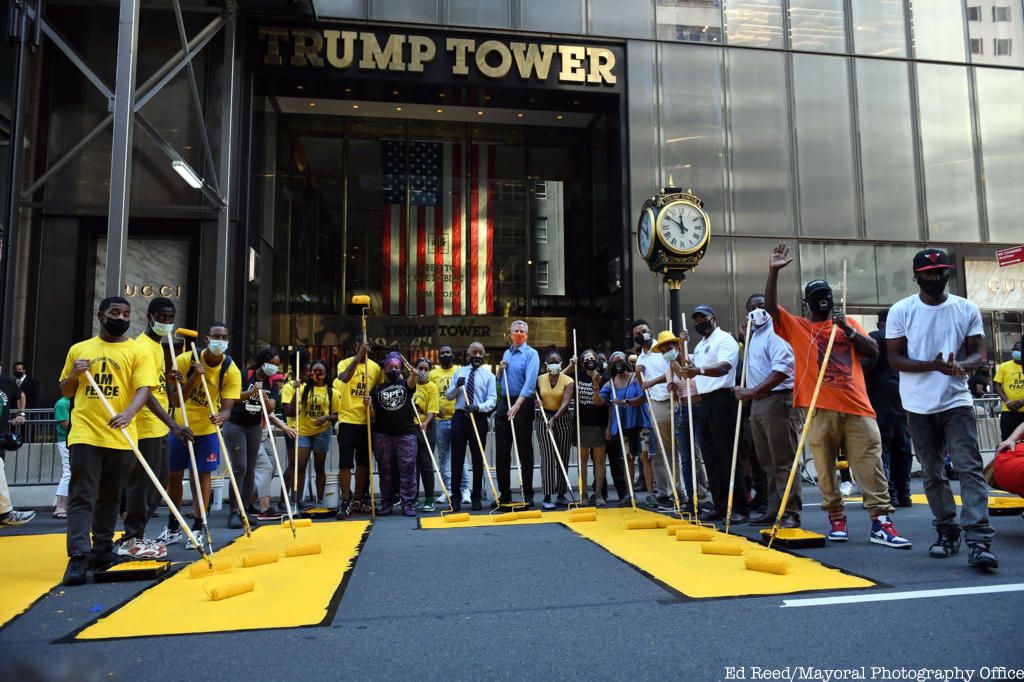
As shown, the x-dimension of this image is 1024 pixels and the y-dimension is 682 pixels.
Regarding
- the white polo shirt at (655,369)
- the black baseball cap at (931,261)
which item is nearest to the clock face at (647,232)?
the white polo shirt at (655,369)

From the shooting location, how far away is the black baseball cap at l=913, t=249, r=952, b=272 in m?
4.37

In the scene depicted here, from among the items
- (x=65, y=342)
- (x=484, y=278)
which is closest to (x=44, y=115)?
(x=65, y=342)

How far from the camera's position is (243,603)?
367 cm

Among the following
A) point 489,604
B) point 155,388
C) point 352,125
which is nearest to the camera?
point 489,604

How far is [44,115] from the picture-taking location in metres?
14.2

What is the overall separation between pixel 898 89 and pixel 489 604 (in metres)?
17.1

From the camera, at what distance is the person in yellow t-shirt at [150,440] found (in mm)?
4906

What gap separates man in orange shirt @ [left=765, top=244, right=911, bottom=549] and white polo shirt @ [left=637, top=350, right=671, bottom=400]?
244 centimetres

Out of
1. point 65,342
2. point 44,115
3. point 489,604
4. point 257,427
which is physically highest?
point 44,115

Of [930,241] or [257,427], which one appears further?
[930,241]

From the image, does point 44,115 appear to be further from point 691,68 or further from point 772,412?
point 772,412

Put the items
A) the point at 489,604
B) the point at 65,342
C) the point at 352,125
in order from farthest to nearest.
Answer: the point at 352,125 → the point at 65,342 → the point at 489,604

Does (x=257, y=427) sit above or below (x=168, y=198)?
below

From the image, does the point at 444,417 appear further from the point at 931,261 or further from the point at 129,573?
the point at 931,261
